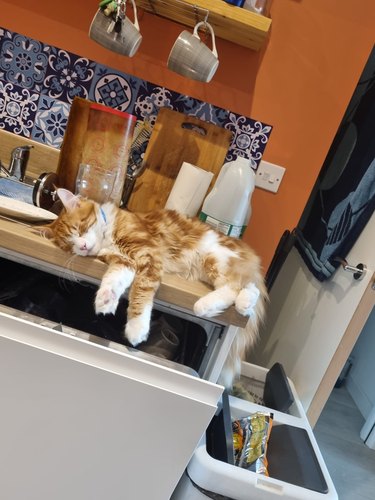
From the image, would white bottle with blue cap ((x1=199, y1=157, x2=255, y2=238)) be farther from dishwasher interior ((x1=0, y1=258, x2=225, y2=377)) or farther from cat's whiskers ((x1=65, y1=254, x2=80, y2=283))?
cat's whiskers ((x1=65, y1=254, x2=80, y2=283))

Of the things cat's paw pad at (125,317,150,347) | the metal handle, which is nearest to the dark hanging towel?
the metal handle

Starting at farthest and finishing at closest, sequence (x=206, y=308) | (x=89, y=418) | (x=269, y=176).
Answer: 1. (x=269, y=176)
2. (x=206, y=308)
3. (x=89, y=418)

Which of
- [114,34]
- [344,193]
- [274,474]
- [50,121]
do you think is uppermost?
[114,34]

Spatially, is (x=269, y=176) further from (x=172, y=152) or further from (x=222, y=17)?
(x=222, y=17)

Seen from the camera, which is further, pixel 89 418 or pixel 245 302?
pixel 245 302

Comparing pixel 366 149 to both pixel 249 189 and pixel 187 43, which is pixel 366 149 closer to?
pixel 249 189

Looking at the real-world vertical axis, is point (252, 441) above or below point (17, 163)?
below

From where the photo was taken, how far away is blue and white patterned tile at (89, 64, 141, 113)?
1.60m

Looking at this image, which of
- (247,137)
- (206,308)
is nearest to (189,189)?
(247,137)

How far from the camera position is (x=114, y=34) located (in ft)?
4.18

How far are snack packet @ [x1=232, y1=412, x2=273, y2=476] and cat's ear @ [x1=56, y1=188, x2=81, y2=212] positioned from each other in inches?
31.4

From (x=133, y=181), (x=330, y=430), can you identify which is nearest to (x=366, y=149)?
(x=133, y=181)

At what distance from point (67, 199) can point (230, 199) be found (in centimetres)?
55

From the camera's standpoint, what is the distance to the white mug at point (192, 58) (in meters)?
1.25
